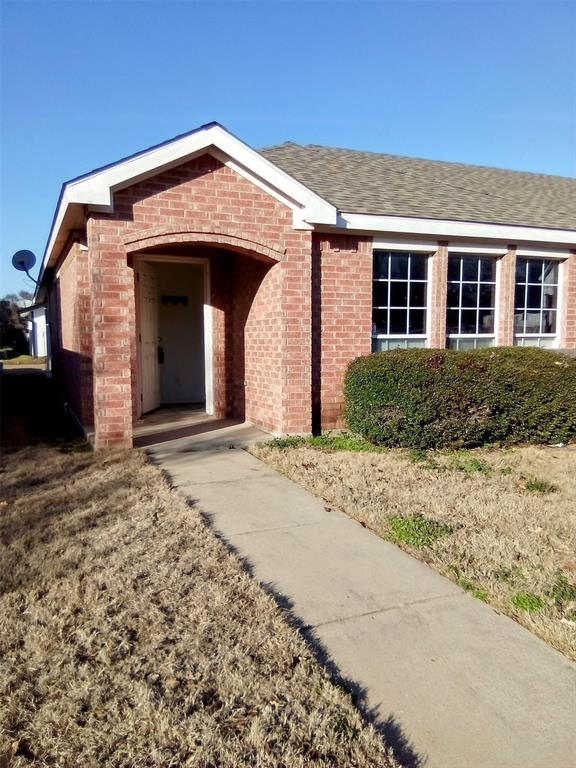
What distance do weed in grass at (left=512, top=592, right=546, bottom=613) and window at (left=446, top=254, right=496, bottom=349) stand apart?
6.81 meters

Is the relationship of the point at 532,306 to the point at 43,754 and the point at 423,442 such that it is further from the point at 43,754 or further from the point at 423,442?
the point at 43,754

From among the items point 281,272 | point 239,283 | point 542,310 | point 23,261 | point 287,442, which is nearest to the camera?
point 287,442

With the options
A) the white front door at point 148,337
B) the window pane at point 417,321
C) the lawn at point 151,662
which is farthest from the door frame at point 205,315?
the lawn at point 151,662

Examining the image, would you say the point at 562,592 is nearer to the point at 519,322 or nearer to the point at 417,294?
the point at 417,294

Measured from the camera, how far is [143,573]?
379 centimetres

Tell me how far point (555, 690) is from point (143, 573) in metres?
2.50

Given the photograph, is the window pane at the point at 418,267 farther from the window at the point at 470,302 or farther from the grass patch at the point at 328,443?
the grass patch at the point at 328,443

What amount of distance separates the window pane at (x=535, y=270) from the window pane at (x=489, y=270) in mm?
830

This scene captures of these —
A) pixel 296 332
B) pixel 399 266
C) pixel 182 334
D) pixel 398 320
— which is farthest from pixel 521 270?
pixel 182 334

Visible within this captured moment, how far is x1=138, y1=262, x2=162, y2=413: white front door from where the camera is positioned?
1027 cm

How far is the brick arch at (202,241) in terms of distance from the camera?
24.0 ft

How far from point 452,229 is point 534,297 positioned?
2535mm

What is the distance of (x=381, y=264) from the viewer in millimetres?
9227

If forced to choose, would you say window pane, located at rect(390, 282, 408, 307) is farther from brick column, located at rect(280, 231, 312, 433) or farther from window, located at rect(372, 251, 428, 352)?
brick column, located at rect(280, 231, 312, 433)
